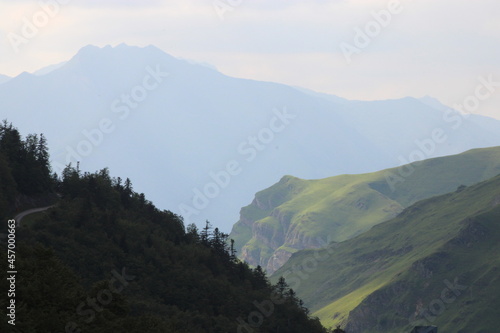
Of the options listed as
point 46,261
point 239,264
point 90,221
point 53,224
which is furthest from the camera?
point 239,264

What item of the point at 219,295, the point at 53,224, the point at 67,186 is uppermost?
the point at 67,186

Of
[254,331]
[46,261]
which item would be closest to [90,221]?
[254,331]

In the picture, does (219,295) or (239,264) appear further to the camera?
(239,264)

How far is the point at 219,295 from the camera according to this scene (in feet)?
571

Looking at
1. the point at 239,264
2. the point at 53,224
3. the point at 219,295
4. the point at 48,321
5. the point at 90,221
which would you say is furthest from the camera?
the point at 239,264

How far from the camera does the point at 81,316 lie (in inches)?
3457

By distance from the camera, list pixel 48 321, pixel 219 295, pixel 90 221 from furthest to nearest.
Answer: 1. pixel 219 295
2. pixel 90 221
3. pixel 48 321

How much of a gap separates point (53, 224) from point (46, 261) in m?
50.6

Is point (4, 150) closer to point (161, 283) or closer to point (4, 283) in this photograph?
point (161, 283)

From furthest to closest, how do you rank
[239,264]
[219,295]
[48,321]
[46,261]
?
[239,264] → [219,295] → [46,261] → [48,321]

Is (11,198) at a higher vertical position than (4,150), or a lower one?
lower

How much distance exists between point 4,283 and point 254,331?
254ft

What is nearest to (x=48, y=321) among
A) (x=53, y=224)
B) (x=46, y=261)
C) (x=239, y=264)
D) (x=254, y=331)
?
(x=46, y=261)

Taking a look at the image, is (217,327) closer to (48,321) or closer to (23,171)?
(23,171)
